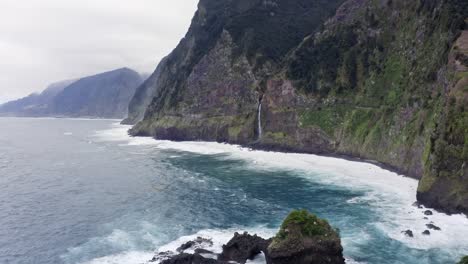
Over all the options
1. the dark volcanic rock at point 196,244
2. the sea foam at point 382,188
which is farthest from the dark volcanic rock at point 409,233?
the dark volcanic rock at point 196,244

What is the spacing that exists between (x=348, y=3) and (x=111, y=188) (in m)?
93.1

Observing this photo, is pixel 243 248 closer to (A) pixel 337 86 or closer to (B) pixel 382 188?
(B) pixel 382 188

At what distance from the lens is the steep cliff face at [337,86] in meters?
62.2

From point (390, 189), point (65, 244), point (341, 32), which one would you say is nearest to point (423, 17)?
point (341, 32)

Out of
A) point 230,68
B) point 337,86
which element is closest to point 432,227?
point 337,86

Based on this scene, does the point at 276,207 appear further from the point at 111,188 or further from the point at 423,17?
the point at 423,17

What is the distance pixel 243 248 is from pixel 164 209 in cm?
2256

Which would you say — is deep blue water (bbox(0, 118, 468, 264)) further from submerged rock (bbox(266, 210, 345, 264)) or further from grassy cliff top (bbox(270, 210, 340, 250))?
grassy cliff top (bbox(270, 210, 340, 250))

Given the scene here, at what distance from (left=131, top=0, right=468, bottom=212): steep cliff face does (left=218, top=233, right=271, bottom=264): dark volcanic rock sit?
27.9 m

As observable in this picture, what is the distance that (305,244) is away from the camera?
3731 centimetres

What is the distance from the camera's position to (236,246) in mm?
41844

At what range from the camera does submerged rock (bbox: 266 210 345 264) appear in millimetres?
37094

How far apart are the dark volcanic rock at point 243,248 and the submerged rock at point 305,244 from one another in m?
2.77

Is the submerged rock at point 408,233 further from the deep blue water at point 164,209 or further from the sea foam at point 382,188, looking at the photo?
the deep blue water at point 164,209
